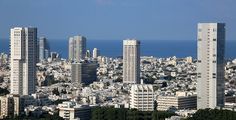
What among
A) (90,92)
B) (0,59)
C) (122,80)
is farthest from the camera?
(0,59)

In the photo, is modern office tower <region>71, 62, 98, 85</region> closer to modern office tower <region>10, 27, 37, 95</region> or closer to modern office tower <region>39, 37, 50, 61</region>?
modern office tower <region>10, 27, 37, 95</region>

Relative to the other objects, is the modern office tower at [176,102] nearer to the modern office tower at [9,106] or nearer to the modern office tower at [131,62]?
the modern office tower at [9,106]

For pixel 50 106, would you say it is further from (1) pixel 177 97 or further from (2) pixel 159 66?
(2) pixel 159 66

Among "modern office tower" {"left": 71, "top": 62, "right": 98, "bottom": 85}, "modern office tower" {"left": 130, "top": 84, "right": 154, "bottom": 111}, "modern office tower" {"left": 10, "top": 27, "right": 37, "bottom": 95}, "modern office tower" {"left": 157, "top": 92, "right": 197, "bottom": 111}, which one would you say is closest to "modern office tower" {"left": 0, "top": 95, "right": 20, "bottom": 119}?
"modern office tower" {"left": 130, "top": 84, "right": 154, "bottom": 111}

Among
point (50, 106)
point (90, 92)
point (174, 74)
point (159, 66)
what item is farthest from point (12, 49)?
point (159, 66)

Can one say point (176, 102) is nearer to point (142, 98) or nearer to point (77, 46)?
point (142, 98)

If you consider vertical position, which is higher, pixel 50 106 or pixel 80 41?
pixel 80 41

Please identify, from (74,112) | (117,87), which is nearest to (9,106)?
(74,112)
